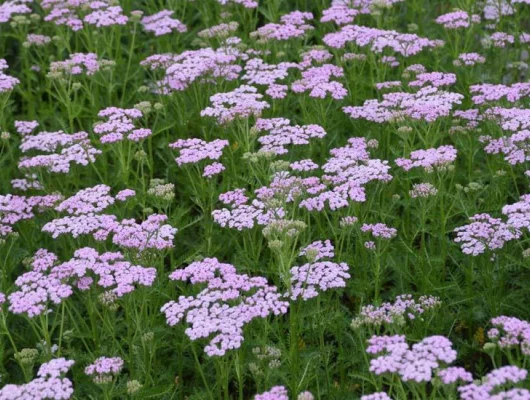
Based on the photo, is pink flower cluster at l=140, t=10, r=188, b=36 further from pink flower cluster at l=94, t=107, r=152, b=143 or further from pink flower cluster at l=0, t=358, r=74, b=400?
pink flower cluster at l=0, t=358, r=74, b=400

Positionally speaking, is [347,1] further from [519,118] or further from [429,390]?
[429,390]

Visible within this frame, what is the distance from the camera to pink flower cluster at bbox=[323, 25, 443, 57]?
26.8ft

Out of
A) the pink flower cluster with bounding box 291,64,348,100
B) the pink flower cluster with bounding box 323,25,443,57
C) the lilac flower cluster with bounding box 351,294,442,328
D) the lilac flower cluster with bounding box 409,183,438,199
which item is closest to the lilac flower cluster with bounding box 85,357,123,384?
the lilac flower cluster with bounding box 351,294,442,328

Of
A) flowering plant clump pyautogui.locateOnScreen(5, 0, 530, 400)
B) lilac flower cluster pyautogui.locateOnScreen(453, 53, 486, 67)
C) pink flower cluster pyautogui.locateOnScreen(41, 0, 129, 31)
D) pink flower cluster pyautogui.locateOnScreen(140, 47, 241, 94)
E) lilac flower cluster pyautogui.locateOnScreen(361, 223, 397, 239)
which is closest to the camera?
flowering plant clump pyautogui.locateOnScreen(5, 0, 530, 400)

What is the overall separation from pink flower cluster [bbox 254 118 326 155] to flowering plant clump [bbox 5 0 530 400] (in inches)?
0.8

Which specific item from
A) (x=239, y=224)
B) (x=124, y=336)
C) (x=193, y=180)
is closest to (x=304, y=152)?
(x=193, y=180)

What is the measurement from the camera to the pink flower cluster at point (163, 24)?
897cm

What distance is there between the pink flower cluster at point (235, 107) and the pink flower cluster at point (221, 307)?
1797 millimetres

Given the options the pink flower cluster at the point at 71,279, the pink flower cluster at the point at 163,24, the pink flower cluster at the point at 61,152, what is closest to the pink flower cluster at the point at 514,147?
the pink flower cluster at the point at 71,279

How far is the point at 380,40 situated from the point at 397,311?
348 cm

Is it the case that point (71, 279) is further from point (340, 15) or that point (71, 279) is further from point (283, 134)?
point (340, 15)

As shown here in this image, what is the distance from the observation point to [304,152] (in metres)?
7.72

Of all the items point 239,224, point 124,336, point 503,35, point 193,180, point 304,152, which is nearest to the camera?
point 239,224

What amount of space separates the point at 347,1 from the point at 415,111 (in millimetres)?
3032
